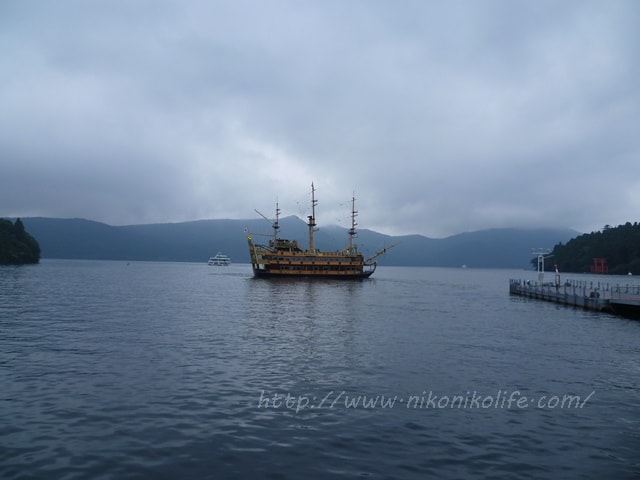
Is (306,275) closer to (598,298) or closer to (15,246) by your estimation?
(598,298)

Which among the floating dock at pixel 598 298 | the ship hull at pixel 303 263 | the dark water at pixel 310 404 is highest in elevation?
the ship hull at pixel 303 263

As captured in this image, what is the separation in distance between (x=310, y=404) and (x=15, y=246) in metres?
195

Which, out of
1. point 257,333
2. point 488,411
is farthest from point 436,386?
point 257,333

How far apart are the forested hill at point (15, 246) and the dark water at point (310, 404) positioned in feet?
534

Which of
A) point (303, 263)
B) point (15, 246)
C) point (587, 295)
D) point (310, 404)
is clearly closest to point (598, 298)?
point (587, 295)

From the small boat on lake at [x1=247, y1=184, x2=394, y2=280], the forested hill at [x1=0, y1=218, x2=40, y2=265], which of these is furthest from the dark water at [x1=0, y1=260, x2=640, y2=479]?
the forested hill at [x1=0, y1=218, x2=40, y2=265]

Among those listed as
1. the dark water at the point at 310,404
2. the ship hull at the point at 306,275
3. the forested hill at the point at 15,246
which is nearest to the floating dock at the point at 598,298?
the dark water at the point at 310,404

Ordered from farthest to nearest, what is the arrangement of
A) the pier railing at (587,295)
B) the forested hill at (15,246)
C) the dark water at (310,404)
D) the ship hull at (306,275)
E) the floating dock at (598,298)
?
1. the forested hill at (15,246)
2. the ship hull at (306,275)
3. the pier railing at (587,295)
4. the floating dock at (598,298)
5. the dark water at (310,404)

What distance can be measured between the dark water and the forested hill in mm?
162752

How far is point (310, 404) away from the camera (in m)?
16.8

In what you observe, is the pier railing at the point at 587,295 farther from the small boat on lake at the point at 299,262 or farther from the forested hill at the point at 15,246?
the forested hill at the point at 15,246

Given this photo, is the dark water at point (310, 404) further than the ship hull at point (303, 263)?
No

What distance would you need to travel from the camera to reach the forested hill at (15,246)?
549 feet

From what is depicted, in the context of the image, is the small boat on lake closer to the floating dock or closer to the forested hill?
the floating dock
